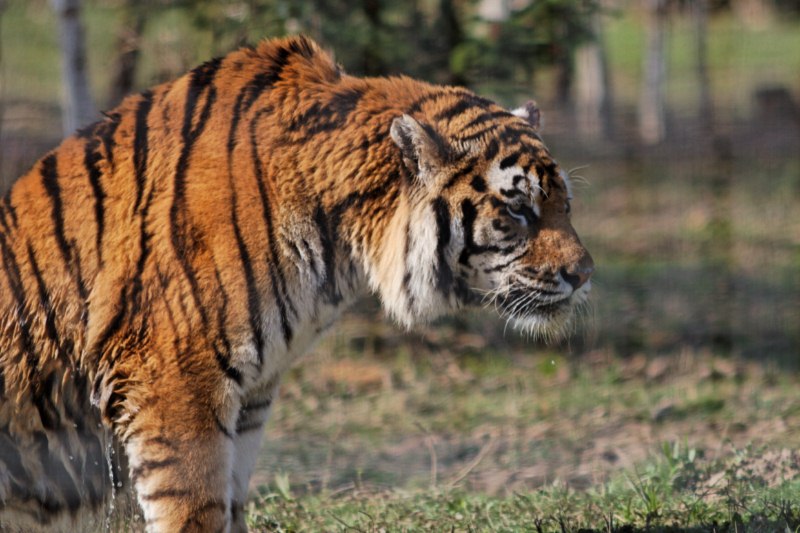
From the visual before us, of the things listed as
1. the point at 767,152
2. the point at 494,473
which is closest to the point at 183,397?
the point at 494,473

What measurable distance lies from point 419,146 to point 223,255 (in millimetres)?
627

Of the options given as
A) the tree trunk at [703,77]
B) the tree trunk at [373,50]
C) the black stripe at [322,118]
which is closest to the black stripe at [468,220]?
the black stripe at [322,118]

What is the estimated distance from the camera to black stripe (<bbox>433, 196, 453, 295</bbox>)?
3063 millimetres

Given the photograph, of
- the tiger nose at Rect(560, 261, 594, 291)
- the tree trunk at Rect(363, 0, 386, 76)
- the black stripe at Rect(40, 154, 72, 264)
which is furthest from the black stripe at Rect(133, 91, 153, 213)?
the tree trunk at Rect(363, 0, 386, 76)

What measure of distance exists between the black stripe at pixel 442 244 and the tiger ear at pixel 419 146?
88 millimetres

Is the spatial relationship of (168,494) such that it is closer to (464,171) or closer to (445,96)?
(464,171)

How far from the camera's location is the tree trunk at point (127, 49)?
606 centimetres

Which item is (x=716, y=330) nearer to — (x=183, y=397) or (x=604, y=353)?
(x=604, y=353)

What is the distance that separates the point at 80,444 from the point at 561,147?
7547mm

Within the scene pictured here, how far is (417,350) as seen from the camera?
20.1 ft

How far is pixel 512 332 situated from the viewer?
6340mm

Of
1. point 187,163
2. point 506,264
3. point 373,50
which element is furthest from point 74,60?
point 506,264

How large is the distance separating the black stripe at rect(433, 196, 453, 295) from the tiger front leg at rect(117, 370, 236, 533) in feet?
2.41

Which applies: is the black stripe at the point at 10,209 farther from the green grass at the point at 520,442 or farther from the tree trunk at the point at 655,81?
the tree trunk at the point at 655,81
